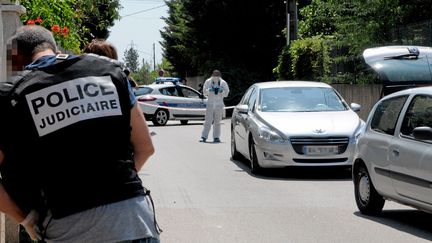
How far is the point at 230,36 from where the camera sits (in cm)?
4097

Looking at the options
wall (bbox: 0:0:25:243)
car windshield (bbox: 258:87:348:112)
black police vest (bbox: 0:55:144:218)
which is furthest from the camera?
car windshield (bbox: 258:87:348:112)

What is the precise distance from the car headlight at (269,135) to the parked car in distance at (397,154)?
3150 millimetres

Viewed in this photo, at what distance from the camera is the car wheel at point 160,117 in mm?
29859

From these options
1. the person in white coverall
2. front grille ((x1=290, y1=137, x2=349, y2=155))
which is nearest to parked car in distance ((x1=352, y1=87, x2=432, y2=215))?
front grille ((x1=290, y1=137, x2=349, y2=155))

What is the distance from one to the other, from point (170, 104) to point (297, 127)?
56.7 ft

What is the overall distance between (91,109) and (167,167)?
11864 mm

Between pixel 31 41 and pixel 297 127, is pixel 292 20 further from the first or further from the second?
pixel 31 41

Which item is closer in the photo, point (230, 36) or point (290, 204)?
point (290, 204)

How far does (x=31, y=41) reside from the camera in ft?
11.2

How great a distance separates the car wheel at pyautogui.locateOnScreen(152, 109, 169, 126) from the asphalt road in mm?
14205

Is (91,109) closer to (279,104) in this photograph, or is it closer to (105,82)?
(105,82)

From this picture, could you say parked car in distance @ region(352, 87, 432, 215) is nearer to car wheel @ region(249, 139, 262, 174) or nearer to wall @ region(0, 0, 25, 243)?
car wheel @ region(249, 139, 262, 174)

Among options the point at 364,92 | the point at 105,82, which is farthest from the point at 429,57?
the point at 364,92

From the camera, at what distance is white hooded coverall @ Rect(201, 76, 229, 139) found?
21188mm
